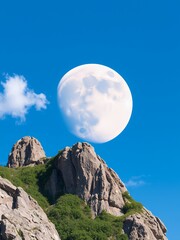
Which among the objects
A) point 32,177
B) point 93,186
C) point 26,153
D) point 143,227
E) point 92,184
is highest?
point 26,153

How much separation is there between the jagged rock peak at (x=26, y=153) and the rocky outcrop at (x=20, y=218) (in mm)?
42928

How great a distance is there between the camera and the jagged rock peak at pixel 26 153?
156250 mm

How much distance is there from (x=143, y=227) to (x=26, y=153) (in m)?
51.9

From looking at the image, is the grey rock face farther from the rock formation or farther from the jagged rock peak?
the jagged rock peak

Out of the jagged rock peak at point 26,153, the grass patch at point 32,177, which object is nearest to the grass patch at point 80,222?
the grass patch at point 32,177

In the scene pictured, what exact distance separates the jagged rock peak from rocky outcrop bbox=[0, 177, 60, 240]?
42928 mm

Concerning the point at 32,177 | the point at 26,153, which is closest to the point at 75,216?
the point at 32,177

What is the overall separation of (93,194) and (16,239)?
129 ft

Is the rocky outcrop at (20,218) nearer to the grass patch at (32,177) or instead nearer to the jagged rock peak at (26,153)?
the grass patch at (32,177)

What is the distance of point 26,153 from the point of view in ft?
520

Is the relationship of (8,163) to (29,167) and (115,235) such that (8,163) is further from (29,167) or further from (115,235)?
(115,235)

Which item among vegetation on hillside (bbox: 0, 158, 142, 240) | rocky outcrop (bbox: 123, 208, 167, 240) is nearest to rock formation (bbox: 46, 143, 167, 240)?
rocky outcrop (bbox: 123, 208, 167, 240)

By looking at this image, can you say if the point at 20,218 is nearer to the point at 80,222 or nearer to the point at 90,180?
the point at 80,222

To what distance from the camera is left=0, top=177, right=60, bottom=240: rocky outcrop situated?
3647 inches
